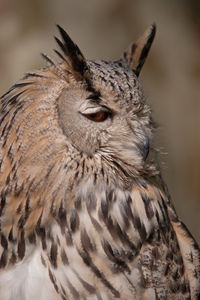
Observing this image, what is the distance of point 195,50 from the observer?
466 cm

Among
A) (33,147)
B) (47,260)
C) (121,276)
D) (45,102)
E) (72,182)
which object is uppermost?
(45,102)

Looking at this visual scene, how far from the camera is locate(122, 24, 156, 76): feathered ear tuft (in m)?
2.50

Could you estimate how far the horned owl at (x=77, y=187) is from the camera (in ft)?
6.96

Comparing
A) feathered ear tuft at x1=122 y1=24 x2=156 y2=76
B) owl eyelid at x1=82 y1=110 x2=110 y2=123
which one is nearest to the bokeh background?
feathered ear tuft at x1=122 y1=24 x2=156 y2=76

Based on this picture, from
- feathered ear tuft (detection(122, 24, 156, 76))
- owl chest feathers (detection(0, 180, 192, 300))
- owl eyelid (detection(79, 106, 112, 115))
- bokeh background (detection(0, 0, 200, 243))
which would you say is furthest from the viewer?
bokeh background (detection(0, 0, 200, 243))

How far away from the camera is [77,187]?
2184mm

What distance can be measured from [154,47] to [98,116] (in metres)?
2.59

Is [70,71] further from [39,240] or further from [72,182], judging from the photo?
[39,240]

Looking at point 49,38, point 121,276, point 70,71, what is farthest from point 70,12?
point 121,276

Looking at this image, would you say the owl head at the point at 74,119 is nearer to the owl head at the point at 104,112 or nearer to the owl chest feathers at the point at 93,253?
the owl head at the point at 104,112

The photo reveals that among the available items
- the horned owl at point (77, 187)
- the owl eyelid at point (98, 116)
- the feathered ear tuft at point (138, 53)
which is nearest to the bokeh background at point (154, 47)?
the feathered ear tuft at point (138, 53)

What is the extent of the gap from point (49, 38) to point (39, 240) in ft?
7.87

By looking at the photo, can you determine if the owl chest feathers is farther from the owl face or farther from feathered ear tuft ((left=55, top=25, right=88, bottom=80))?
feathered ear tuft ((left=55, top=25, right=88, bottom=80))

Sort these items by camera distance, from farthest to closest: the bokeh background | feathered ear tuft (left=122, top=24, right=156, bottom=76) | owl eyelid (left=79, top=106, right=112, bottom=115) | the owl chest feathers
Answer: the bokeh background → feathered ear tuft (left=122, top=24, right=156, bottom=76) → the owl chest feathers → owl eyelid (left=79, top=106, right=112, bottom=115)
